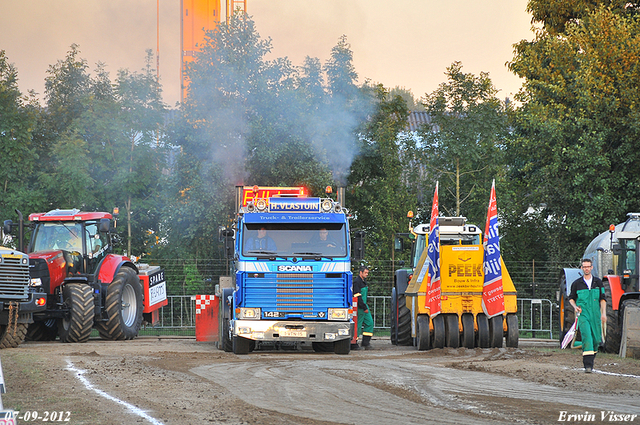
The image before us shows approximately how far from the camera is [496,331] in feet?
56.6

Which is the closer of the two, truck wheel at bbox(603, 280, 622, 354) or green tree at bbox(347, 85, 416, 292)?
truck wheel at bbox(603, 280, 622, 354)

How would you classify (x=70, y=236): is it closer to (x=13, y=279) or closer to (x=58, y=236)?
(x=58, y=236)

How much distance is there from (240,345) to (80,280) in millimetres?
5249

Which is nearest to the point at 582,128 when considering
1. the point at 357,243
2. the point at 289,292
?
the point at 357,243

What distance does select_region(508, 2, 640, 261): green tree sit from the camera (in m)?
27.1

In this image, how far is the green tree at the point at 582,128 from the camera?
89.0ft

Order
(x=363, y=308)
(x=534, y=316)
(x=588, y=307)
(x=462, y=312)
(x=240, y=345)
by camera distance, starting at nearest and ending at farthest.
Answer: (x=588, y=307) < (x=240, y=345) < (x=462, y=312) < (x=363, y=308) < (x=534, y=316)

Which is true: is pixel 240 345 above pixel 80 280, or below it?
below

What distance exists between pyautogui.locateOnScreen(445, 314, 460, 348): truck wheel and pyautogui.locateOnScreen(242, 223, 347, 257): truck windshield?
2887 millimetres

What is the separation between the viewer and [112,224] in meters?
21.4

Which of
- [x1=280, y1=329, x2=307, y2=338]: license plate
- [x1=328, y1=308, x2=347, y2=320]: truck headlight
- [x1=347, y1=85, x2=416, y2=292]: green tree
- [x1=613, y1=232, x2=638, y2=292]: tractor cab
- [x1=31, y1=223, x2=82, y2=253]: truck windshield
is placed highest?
[x1=347, y1=85, x2=416, y2=292]: green tree

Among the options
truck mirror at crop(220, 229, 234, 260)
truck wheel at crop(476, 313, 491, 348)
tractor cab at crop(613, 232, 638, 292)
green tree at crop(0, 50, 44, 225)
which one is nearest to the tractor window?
tractor cab at crop(613, 232, 638, 292)

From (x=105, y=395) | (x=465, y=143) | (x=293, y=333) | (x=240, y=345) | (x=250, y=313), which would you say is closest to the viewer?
(x=105, y=395)

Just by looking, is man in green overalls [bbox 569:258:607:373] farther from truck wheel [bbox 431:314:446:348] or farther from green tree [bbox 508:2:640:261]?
green tree [bbox 508:2:640:261]
